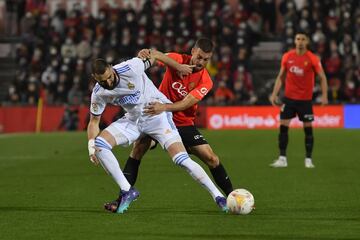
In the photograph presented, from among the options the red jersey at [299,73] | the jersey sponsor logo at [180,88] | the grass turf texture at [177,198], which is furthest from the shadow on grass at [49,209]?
the red jersey at [299,73]

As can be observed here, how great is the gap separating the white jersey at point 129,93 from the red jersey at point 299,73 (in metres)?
6.41

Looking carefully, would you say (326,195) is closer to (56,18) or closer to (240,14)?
(240,14)

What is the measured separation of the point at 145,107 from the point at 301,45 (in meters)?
6.53

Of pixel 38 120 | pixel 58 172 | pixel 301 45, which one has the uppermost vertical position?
pixel 301 45

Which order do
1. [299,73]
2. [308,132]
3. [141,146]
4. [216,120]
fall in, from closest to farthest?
[141,146] < [299,73] < [308,132] < [216,120]

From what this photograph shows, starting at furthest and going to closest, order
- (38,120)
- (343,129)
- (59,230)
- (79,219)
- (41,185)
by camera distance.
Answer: (38,120) < (343,129) < (41,185) < (79,219) < (59,230)

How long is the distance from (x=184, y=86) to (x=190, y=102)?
460 mm

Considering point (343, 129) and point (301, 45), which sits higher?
point (301, 45)

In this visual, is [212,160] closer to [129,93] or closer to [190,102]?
[190,102]

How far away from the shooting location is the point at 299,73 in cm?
1619

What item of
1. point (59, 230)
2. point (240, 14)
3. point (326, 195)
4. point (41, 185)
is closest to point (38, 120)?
point (240, 14)

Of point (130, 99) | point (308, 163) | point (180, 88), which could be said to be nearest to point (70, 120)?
point (308, 163)

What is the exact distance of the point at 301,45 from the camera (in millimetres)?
15898

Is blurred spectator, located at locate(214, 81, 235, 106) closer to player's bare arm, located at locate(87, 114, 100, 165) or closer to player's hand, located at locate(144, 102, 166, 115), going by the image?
player's bare arm, located at locate(87, 114, 100, 165)
